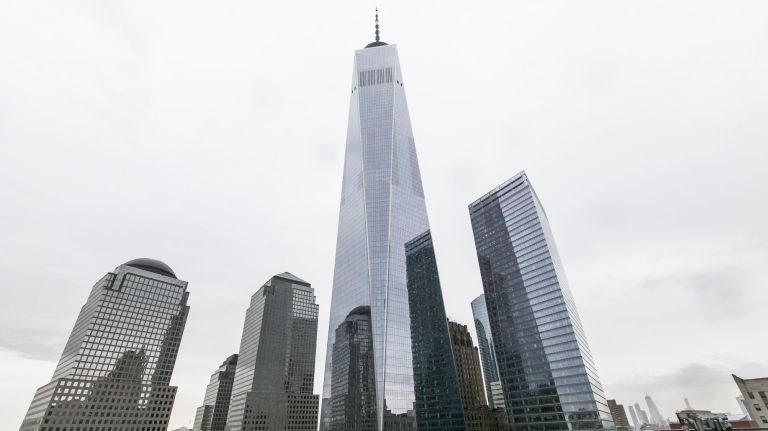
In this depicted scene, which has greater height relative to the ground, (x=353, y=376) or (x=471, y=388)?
(x=353, y=376)

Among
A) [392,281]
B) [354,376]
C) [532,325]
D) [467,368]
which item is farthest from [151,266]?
[532,325]

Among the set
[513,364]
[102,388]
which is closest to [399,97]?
[513,364]

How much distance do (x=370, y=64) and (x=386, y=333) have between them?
144 metres

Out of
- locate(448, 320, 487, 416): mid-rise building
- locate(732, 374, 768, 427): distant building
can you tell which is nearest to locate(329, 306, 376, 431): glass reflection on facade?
locate(448, 320, 487, 416): mid-rise building

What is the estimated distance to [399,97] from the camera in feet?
597

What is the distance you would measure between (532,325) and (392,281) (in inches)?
2045

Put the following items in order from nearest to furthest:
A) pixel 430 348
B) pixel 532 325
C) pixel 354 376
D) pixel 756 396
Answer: pixel 756 396 → pixel 532 325 → pixel 354 376 → pixel 430 348

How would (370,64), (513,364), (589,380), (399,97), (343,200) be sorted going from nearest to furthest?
(589,380) → (513,364) → (343,200) → (399,97) → (370,64)

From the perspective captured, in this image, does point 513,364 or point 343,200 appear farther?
point 343,200

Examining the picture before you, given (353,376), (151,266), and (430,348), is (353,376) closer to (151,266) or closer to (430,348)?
(430,348)

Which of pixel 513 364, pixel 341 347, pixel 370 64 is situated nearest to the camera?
pixel 513 364

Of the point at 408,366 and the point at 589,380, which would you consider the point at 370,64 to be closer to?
the point at 408,366

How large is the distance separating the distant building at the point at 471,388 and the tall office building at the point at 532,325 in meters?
31.5

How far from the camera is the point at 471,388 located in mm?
175000
